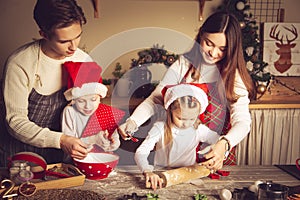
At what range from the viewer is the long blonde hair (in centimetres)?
138

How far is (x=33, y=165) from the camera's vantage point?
1.38m

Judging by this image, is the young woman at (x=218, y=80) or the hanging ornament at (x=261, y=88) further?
the hanging ornament at (x=261, y=88)

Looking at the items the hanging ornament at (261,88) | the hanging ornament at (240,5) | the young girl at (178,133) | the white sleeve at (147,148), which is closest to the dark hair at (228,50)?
the young girl at (178,133)

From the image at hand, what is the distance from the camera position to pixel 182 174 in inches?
52.7

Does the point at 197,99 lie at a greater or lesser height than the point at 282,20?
lesser

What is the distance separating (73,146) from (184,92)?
0.41m

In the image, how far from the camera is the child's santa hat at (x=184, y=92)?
1380 mm

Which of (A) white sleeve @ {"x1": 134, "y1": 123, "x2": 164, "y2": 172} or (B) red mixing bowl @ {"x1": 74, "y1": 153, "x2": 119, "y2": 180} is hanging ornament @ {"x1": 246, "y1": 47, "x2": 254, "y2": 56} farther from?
(B) red mixing bowl @ {"x1": 74, "y1": 153, "x2": 119, "y2": 180}

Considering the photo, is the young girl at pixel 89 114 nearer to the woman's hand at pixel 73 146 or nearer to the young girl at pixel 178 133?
the woman's hand at pixel 73 146

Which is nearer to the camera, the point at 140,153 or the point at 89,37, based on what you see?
the point at 140,153

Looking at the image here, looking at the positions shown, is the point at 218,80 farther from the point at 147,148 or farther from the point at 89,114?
the point at 89,114

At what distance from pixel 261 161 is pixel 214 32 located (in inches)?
50.9

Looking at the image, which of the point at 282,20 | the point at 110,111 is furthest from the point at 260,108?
the point at 110,111

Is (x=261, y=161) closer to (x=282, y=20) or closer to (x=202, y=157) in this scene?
(x=282, y=20)
